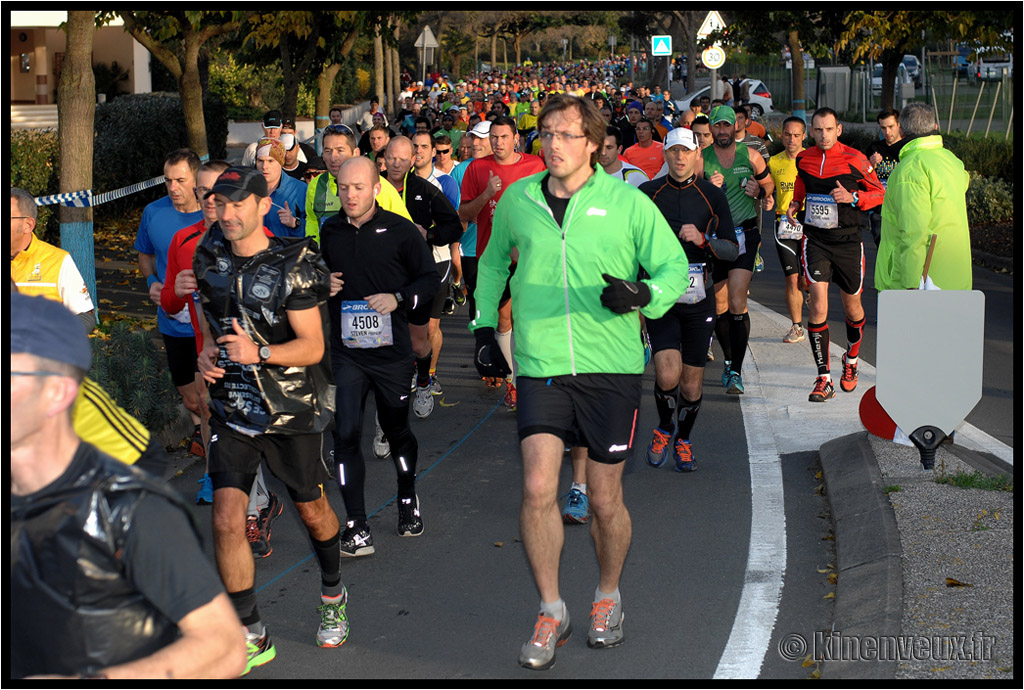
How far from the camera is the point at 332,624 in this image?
5293 millimetres

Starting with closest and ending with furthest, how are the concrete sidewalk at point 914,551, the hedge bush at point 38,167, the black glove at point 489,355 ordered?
the concrete sidewalk at point 914,551, the black glove at point 489,355, the hedge bush at point 38,167

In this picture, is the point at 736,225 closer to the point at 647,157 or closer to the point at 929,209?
the point at 929,209

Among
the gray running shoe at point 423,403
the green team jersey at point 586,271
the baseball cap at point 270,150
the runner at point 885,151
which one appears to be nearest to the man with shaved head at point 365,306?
the green team jersey at point 586,271

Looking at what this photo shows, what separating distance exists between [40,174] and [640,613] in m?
14.3

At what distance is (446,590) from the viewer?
5945 millimetres

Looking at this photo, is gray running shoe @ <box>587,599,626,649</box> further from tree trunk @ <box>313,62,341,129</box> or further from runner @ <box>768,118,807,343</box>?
tree trunk @ <box>313,62,341,129</box>

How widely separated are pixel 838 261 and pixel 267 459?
6137mm

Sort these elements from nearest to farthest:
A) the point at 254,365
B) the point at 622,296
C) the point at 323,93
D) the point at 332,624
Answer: the point at 622,296 < the point at 254,365 < the point at 332,624 < the point at 323,93

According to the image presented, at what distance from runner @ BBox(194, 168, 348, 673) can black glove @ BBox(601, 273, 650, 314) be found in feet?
3.50

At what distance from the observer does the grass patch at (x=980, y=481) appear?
672 cm

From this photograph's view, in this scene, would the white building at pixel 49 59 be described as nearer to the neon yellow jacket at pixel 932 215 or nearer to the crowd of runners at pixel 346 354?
the crowd of runners at pixel 346 354

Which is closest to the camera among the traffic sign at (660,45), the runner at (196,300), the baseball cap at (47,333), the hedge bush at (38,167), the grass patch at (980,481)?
the baseball cap at (47,333)

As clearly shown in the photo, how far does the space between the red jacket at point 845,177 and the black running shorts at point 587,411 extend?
5438 millimetres

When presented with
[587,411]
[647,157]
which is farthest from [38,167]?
[587,411]
